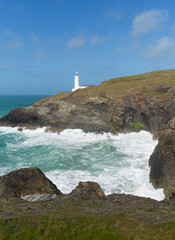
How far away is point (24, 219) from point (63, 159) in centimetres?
2314

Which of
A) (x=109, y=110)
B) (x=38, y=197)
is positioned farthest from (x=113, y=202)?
(x=109, y=110)

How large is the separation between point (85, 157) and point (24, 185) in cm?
1789

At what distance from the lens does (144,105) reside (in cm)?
5541

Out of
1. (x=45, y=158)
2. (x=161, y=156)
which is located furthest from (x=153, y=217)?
(x=45, y=158)

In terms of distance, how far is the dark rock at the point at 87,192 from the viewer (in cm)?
2036

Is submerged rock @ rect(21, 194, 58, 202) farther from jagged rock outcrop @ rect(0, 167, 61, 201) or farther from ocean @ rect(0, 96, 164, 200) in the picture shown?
ocean @ rect(0, 96, 164, 200)

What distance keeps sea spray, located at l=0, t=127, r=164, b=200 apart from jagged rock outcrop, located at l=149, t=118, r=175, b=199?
3.80 ft

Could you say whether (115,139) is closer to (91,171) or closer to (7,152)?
(91,171)

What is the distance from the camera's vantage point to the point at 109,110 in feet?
194

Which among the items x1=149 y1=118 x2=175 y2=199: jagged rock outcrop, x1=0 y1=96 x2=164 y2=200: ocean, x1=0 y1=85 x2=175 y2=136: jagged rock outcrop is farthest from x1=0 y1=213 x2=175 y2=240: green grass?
x1=0 y1=85 x2=175 y2=136: jagged rock outcrop

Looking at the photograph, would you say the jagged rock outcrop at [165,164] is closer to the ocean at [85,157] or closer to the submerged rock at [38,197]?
the ocean at [85,157]

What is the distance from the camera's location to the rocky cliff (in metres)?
53.3

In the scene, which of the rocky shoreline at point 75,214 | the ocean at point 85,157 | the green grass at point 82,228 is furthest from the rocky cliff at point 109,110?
the green grass at point 82,228

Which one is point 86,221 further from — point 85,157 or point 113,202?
point 85,157
